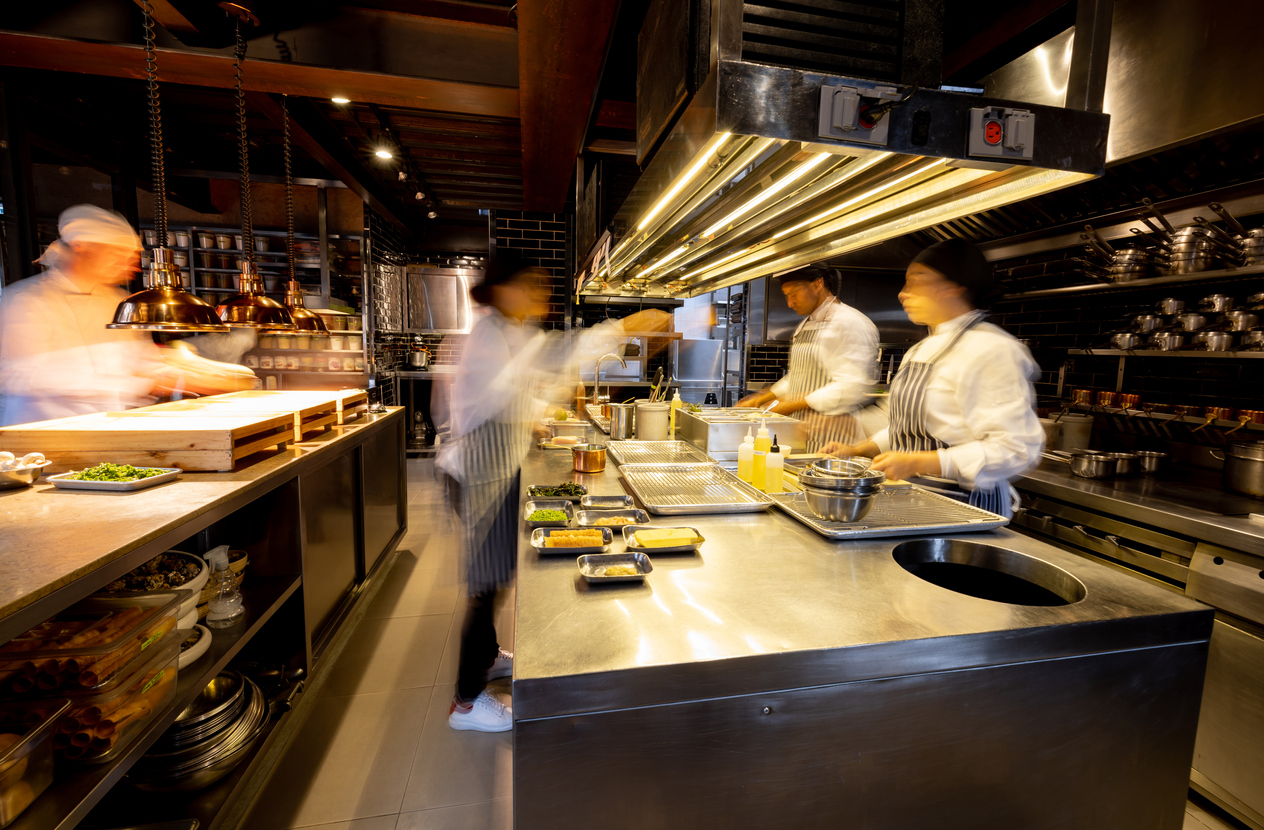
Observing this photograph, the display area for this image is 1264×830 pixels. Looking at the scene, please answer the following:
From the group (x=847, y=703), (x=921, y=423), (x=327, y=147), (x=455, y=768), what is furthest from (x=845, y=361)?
(x=327, y=147)

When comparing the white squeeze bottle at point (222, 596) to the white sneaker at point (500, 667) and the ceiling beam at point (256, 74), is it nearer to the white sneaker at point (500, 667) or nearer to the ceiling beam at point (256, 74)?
the white sneaker at point (500, 667)

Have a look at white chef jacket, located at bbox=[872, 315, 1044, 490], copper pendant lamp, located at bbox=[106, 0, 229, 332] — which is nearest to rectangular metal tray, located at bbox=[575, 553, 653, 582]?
white chef jacket, located at bbox=[872, 315, 1044, 490]

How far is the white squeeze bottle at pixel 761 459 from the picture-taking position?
6.37ft

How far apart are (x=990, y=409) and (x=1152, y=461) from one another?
64.6 inches

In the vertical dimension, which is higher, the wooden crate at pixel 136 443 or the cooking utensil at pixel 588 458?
the wooden crate at pixel 136 443

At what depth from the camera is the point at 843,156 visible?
1.29 m

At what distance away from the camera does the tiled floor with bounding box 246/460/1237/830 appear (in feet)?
5.85

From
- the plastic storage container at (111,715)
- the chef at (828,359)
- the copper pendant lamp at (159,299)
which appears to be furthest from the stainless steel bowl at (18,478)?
the chef at (828,359)

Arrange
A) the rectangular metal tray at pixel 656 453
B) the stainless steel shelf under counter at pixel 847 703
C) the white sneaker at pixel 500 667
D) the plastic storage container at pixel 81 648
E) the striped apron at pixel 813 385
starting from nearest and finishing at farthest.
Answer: the stainless steel shelf under counter at pixel 847 703 → the plastic storage container at pixel 81 648 → the rectangular metal tray at pixel 656 453 → the white sneaker at pixel 500 667 → the striped apron at pixel 813 385

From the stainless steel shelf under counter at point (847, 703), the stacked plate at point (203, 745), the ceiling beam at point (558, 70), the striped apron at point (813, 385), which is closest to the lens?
the stainless steel shelf under counter at point (847, 703)

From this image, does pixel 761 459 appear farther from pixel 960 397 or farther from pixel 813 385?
pixel 813 385

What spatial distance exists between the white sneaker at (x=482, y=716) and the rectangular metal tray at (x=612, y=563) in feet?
4.23

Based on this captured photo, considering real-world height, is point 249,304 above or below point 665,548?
above

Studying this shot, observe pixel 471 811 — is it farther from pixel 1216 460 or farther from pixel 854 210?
pixel 1216 460
